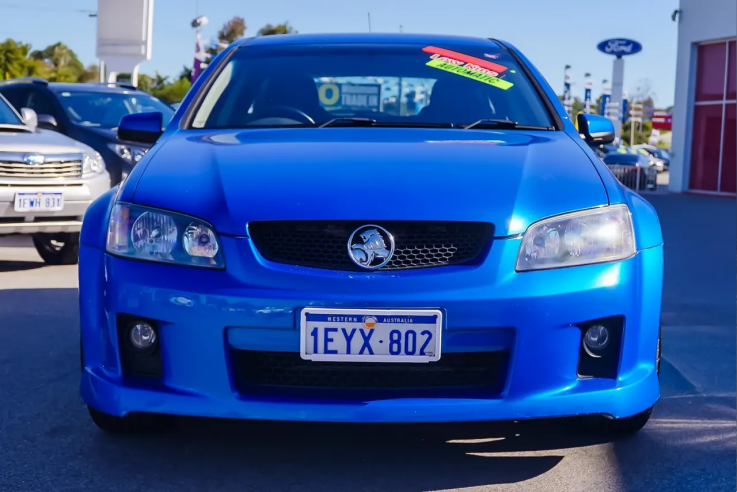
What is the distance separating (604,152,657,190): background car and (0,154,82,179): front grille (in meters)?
23.0

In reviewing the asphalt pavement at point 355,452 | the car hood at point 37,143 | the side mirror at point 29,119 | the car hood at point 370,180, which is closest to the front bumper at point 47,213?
the car hood at point 37,143

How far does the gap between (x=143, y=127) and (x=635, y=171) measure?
88.5 feet

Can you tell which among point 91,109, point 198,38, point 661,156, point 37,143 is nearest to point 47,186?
point 37,143

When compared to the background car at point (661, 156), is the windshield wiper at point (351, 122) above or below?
above

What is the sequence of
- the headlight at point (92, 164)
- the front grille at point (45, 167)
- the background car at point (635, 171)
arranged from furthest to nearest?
the background car at point (635, 171), the headlight at point (92, 164), the front grille at point (45, 167)

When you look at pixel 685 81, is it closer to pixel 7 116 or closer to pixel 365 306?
pixel 7 116

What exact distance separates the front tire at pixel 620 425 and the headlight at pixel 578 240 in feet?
2.17

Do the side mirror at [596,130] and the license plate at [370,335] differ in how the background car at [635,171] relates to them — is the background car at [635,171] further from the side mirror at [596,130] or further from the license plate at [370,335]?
the license plate at [370,335]

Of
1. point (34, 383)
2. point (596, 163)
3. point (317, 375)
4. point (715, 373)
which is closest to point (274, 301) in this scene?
point (317, 375)

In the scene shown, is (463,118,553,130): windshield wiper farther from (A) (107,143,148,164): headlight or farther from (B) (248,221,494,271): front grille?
(A) (107,143,148,164): headlight

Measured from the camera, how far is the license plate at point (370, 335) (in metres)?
2.83

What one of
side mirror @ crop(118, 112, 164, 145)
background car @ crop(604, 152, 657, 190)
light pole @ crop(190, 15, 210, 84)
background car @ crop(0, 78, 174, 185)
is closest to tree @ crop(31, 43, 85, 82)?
light pole @ crop(190, 15, 210, 84)

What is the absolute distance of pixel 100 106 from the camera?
11.5 m

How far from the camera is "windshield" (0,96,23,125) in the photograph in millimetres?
8871
